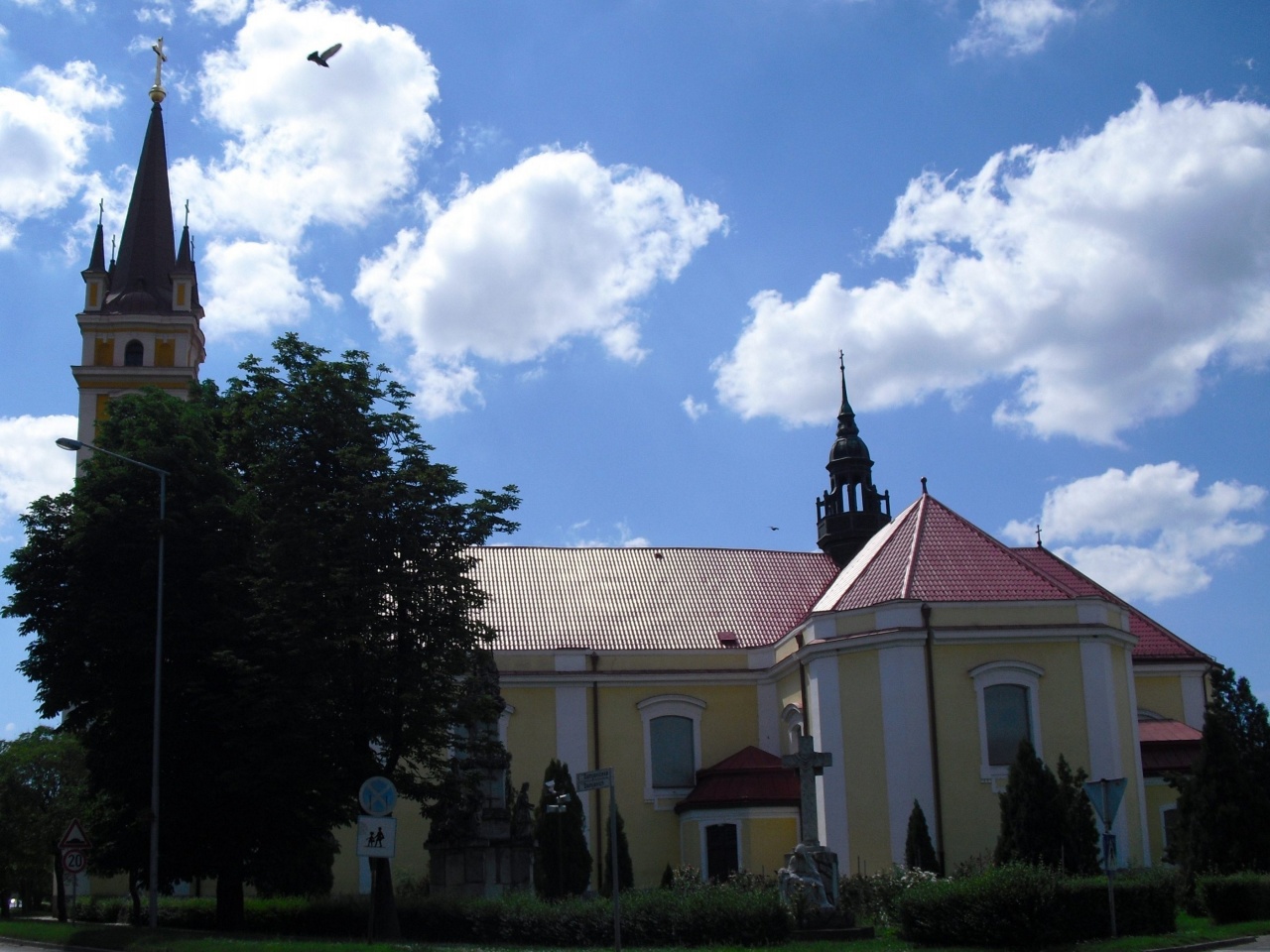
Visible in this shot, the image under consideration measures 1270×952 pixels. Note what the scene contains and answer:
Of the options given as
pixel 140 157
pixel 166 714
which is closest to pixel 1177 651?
pixel 166 714

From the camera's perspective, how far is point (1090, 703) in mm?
30266

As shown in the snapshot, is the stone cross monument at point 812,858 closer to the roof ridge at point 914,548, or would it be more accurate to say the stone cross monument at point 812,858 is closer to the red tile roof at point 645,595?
the roof ridge at point 914,548

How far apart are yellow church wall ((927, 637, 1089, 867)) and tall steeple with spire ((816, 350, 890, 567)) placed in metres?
11.9

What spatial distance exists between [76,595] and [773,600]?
21369 mm

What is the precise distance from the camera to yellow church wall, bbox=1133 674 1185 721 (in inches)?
1431

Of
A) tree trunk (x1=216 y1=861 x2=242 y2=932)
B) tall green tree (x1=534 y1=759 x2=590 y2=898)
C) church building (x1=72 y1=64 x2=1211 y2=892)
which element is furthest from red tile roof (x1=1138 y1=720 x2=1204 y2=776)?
tree trunk (x1=216 y1=861 x2=242 y2=932)

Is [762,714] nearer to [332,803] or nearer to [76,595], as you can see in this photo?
[332,803]

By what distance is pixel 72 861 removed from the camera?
23.2m

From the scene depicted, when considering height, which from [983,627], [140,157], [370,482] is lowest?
[983,627]

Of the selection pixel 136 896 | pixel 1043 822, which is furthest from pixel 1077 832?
pixel 136 896

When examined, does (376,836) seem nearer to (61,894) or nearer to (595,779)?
(595,779)

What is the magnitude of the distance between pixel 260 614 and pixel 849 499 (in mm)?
23634

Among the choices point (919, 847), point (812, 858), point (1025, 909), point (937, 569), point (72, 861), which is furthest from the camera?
point (937, 569)

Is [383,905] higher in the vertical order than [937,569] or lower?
lower
